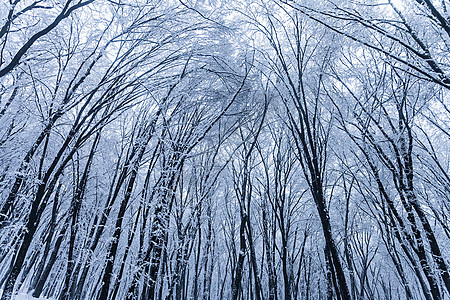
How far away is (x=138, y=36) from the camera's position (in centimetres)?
362

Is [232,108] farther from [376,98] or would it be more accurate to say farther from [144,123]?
[376,98]

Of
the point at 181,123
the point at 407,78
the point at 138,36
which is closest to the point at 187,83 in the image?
the point at 181,123

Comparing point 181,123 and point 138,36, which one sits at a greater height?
point 181,123

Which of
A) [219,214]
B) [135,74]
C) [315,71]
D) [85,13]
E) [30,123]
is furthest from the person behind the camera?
[219,214]

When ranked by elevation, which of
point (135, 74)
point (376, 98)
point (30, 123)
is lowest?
point (135, 74)

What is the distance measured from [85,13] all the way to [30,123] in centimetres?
409

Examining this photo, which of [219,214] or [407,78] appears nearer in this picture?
[407,78]

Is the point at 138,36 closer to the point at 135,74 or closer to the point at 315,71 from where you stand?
the point at 135,74

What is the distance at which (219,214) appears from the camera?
15156 millimetres

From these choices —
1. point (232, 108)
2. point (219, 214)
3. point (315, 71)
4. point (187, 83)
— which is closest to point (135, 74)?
point (187, 83)

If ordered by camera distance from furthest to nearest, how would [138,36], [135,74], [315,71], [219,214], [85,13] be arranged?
1. [219,214]
2. [315,71]
3. [85,13]
4. [135,74]
5. [138,36]

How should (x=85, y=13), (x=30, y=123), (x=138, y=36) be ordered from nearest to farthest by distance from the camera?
(x=138, y=36)
(x=85, y=13)
(x=30, y=123)

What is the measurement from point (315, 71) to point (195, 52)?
2855mm

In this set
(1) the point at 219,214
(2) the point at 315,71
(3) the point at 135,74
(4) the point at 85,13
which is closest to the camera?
(3) the point at 135,74
